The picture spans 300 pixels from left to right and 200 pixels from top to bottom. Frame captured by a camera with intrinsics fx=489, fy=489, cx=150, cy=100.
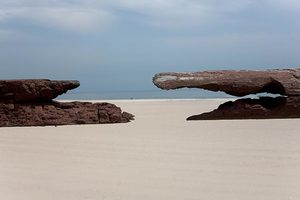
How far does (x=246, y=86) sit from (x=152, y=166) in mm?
4344

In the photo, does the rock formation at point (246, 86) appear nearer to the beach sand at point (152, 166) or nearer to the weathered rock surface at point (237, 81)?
the weathered rock surface at point (237, 81)

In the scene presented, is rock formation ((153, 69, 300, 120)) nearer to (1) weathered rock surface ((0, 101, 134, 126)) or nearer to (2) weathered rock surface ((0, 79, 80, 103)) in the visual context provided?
(1) weathered rock surface ((0, 101, 134, 126))

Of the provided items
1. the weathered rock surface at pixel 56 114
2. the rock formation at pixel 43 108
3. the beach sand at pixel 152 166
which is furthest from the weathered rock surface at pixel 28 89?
the beach sand at pixel 152 166

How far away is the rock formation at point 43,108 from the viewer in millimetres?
6832

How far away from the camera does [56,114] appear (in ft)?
22.8

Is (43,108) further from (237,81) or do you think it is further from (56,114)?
(237,81)

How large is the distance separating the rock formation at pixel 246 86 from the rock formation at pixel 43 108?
0.97 meters

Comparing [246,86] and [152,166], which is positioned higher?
[246,86]

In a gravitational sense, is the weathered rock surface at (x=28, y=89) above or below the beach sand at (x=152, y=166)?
above

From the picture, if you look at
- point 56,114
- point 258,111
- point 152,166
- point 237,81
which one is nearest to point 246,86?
point 237,81

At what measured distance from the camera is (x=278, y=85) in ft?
24.3

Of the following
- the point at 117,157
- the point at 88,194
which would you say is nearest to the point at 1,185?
the point at 88,194

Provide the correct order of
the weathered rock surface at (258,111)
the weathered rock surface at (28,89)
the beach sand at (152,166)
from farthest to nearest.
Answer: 1. the weathered rock surface at (258,111)
2. the weathered rock surface at (28,89)
3. the beach sand at (152,166)

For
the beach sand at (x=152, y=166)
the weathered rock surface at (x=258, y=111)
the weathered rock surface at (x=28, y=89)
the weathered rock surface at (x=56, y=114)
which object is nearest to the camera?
the beach sand at (x=152, y=166)
